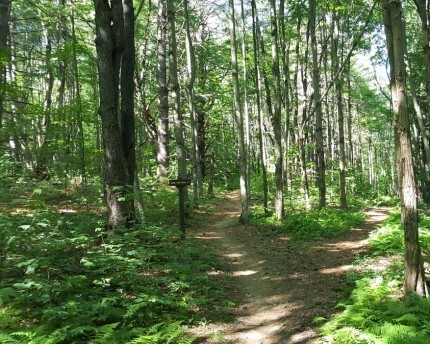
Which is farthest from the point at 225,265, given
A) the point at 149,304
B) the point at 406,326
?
the point at 406,326

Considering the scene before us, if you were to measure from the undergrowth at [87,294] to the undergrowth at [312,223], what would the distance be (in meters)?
4.93

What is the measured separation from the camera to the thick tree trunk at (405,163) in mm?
4770

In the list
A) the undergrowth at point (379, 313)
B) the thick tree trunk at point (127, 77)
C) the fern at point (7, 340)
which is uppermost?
the thick tree trunk at point (127, 77)

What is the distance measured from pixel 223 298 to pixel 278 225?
238 inches

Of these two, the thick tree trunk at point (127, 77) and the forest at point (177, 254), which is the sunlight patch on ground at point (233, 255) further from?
the thick tree trunk at point (127, 77)

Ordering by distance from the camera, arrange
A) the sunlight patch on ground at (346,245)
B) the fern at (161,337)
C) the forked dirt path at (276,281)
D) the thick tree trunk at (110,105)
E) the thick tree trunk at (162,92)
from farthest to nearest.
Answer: the thick tree trunk at (162,92), the sunlight patch on ground at (346,245), the thick tree trunk at (110,105), the forked dirt path at (276,281), the fern at (161,337)

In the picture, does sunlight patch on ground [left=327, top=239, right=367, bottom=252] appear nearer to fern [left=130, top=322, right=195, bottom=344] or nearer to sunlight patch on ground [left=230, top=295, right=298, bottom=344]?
sunlight patch on ground [left=230, top=295, right=298, bottom=344]

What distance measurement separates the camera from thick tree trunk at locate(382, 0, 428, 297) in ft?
15.6

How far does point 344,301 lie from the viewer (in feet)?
17.5

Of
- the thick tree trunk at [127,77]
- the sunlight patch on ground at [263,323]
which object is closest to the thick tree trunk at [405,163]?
the sunlight patch on ground at [263,323]

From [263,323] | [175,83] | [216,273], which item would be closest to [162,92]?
[175,83]

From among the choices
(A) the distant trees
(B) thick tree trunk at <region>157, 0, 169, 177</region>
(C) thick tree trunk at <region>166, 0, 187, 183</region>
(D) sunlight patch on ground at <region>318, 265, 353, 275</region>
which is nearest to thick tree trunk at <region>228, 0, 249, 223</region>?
(A) the distant trees

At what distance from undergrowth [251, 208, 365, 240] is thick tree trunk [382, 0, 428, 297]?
5.58m

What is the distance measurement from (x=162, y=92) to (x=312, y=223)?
9.38 meters
